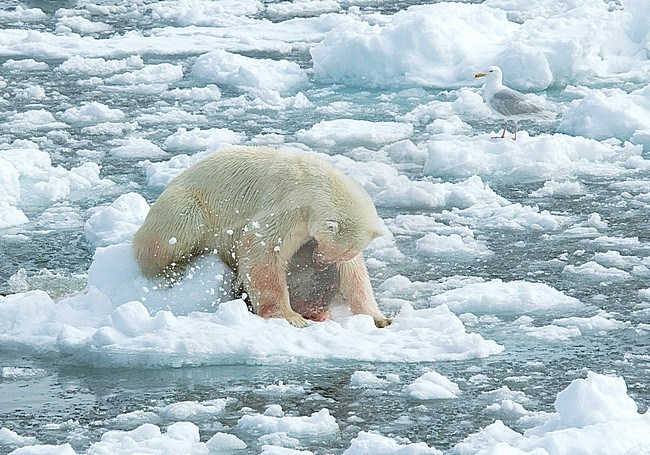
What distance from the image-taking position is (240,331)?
534 cm

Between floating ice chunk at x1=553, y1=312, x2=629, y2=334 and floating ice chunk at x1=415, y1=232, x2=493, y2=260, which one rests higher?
floating ice chunk at x1=553, y1=312, x2=629, y2=334

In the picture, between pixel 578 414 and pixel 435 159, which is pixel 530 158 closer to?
pixel 435 159

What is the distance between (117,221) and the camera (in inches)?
297

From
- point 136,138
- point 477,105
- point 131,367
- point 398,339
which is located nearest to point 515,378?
point 398,339

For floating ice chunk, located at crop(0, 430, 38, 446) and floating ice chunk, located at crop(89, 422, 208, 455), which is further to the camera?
floating ice chunk, located at crop(0, 430, 38, 446)

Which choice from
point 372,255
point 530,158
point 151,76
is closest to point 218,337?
point 372,255

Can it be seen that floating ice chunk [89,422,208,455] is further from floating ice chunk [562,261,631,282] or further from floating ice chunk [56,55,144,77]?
floating ice chunk [56,55,144,77]

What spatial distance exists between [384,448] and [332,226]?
1626 millimetres

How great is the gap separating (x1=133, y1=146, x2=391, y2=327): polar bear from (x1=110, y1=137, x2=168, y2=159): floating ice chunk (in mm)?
3968

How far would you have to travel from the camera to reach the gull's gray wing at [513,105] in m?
10.2

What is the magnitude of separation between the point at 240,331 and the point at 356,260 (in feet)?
2.73

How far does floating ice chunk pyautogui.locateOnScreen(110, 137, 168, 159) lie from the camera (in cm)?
1003

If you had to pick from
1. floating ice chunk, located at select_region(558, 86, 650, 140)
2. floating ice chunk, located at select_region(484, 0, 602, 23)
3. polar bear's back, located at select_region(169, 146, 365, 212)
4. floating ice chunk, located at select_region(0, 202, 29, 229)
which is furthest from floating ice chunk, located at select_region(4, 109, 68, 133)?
floating ice chunk, located at select_region(484, 0, 602, 23)

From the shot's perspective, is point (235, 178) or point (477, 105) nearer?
point (235, 178)
